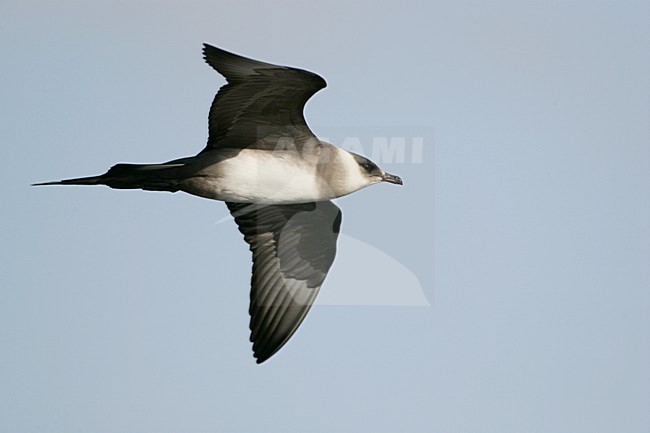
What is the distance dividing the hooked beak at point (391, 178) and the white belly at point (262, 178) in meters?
0.98

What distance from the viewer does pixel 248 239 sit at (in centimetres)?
1248

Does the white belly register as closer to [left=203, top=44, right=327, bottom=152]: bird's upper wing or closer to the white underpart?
the white underpart

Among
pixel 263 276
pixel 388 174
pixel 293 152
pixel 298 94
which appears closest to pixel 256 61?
pixel 298 94

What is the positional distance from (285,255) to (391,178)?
153cm

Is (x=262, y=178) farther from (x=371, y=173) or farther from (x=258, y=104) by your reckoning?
(x=371, y=173)

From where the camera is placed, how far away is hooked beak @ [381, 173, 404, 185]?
11.8 meters

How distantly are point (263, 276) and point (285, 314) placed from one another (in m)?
0.50

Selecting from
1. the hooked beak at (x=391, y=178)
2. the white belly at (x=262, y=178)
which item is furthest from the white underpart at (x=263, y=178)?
the hooked beak at (x=391, y=178)

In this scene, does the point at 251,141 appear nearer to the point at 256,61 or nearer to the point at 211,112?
the point at 211,112

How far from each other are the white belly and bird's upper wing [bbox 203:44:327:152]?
147 millimetres

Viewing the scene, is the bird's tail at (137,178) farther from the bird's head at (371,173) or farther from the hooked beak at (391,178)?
the hooked beak at (391,178)

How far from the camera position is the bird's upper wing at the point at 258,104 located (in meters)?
10.1

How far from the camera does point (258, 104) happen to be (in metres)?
10.6

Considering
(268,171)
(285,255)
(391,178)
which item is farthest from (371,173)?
(285,255)
